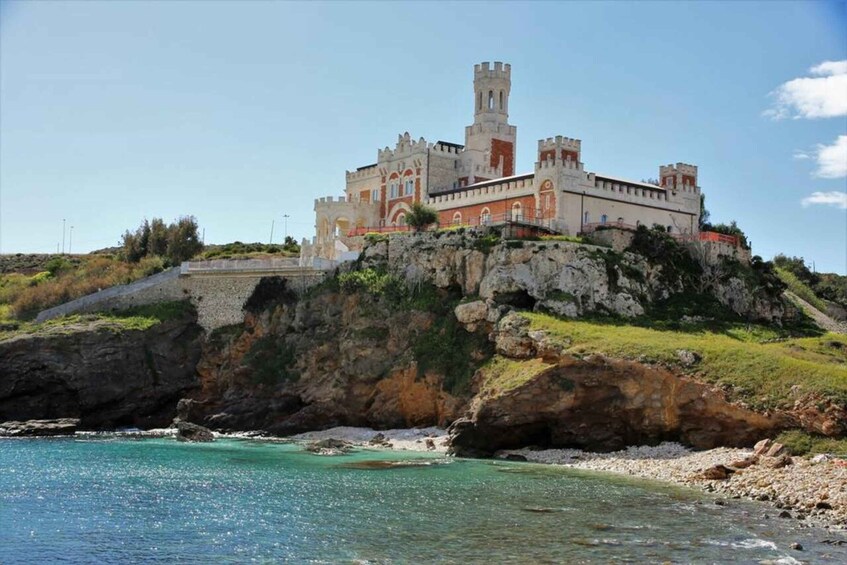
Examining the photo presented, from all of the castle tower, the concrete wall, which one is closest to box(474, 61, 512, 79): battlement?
the castle tower

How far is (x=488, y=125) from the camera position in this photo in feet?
256

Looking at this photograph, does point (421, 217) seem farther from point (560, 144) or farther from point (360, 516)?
point (360, 516)

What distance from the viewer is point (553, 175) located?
220 ft

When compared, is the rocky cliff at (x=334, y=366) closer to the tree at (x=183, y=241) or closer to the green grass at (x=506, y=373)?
the green grass at (x=506, y=373)

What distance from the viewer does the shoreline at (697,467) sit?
35.8 meters

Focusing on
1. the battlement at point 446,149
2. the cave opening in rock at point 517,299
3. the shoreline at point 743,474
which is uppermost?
the battlement at point 446,149

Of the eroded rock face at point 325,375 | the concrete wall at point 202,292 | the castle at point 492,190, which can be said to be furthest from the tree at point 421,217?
the eroded rock face at point 325,375

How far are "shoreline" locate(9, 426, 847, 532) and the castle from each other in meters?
15.6

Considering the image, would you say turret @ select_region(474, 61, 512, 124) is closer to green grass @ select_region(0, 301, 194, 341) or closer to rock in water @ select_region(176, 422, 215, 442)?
green grass @ select_region(0, 301, 194, 341)

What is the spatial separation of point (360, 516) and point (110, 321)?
135ft

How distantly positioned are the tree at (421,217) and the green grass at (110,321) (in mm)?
16376

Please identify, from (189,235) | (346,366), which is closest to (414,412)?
(346,366)

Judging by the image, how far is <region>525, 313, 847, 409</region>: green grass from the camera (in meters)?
47.4

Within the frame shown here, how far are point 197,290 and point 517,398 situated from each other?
29921mm
